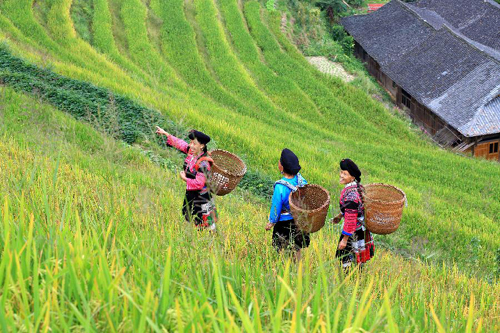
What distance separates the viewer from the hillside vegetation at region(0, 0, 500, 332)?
6.51 feet

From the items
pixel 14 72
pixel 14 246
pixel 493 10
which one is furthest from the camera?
pixel 493 10

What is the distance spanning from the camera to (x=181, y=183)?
8.00m

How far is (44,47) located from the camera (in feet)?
64.5

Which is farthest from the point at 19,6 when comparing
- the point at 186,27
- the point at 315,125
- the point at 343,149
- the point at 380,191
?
the point at 380,191

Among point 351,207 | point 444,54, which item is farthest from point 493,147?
point 351,207

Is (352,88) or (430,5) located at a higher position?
(430,5)

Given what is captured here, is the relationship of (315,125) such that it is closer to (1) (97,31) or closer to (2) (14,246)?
(1) (97,31)

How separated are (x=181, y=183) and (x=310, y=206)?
3095 millimetres

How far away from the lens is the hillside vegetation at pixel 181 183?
6.51 feet

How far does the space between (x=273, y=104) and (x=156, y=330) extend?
854 inches

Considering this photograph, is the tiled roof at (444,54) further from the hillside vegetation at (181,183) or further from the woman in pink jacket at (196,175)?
the woman in pink jacket at (196,175)

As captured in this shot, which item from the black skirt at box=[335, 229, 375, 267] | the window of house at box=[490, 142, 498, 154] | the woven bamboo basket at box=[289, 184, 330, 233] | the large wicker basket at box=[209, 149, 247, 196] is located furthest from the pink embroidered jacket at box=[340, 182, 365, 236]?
the window of house at box=[490, 142, 498, 154]

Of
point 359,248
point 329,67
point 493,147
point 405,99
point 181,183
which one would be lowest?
point 493,147

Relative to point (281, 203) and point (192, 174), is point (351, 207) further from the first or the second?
point (192, 174)
